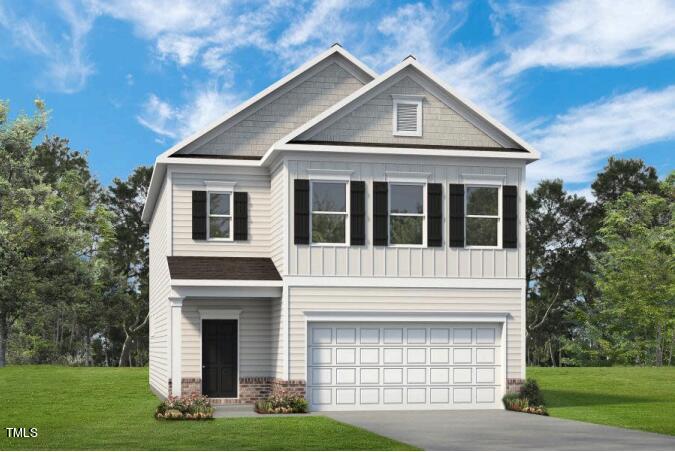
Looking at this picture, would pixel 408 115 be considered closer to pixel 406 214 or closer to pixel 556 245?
pixel 406 214

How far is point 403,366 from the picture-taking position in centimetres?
2761

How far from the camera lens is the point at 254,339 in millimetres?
28844

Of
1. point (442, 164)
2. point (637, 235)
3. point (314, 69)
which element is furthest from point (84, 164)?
point (442, 164)

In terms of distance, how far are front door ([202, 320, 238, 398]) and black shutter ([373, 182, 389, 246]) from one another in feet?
16.3

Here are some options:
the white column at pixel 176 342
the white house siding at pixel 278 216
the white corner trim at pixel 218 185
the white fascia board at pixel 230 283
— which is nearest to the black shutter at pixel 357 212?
the white house siding at pixel 278 216

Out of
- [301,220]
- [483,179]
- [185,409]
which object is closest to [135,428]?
[185,409]

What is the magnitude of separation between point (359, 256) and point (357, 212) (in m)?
1.18

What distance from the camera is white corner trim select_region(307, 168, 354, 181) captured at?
27188mm

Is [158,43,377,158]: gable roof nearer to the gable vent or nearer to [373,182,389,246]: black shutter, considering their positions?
the gable vent

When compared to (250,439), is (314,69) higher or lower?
higher

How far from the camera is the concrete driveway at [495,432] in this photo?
18.5 meters

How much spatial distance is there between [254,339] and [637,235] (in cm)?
4006

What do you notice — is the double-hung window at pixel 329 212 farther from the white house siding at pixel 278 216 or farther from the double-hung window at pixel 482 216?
the double-hung window at pixel 482 216

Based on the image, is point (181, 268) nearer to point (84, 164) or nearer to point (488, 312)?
point (488, 312)
